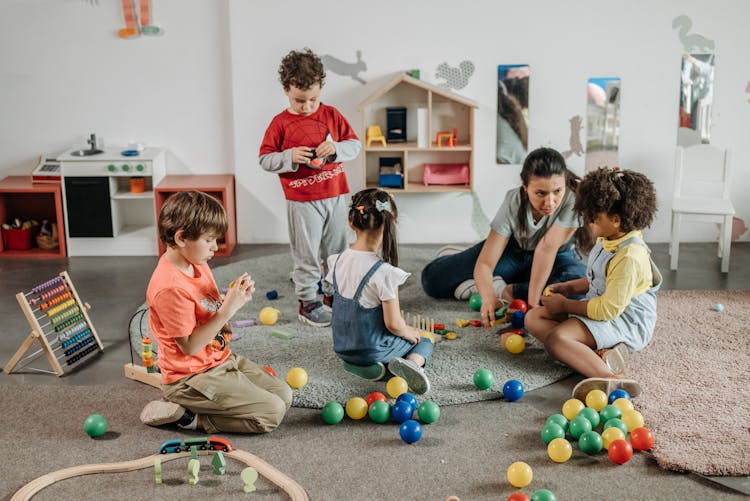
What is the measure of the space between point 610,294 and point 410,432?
3.42 feet

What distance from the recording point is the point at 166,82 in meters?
5.89

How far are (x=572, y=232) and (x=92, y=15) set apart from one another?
11.8 ft

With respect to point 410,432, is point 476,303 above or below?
above

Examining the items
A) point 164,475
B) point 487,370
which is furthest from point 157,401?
point 487,370

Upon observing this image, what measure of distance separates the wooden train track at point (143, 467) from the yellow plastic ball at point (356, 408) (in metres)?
0.42

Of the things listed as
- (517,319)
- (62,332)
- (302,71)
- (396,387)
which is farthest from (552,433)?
(62,332)

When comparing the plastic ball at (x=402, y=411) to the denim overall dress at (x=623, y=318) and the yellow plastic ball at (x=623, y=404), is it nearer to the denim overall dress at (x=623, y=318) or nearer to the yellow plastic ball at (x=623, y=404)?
the yellow plastic ball at (x=623, y=404)

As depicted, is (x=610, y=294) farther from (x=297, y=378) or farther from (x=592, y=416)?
(x=297, y=378)

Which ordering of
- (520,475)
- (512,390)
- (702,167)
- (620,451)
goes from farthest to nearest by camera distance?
(702,167)
(512,390)
(620,451)
(520,475)

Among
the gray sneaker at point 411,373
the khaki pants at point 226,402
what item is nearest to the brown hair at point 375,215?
the gray sneaker at point 411,373

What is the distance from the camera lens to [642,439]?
2.96 metres

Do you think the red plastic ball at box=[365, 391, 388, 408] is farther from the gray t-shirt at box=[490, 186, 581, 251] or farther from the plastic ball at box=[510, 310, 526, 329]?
the gray t-shirt at box=[490, 186, 581, 251]

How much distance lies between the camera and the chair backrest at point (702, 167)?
18.0 ft

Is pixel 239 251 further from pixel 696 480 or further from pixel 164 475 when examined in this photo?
pixel 696 480
